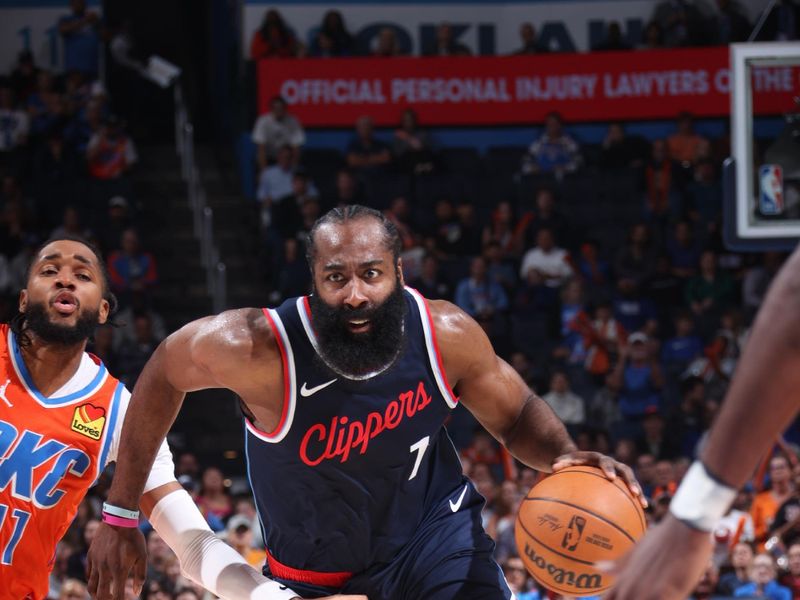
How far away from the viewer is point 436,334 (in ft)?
13.6

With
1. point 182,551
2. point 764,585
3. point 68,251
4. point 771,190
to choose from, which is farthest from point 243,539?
point 68,251

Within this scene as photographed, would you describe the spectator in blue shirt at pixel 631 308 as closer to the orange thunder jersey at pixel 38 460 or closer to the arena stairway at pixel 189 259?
the arena stairway at pixel 189 259

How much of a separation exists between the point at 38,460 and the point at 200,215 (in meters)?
9.74

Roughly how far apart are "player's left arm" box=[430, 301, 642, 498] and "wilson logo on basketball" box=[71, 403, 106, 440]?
1.27 metres

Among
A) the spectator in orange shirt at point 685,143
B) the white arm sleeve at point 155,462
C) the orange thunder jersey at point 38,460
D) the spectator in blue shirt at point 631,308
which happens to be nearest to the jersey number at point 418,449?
the white arm sleeve at point 155,462

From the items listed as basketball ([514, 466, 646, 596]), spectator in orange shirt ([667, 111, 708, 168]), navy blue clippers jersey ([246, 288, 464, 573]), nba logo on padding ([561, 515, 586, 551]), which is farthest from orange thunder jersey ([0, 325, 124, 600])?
spectator in orange shirt ([667, 111, 708, 168])

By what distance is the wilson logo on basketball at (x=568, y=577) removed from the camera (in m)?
3.84

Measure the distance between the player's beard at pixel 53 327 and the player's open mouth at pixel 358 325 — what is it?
3.61ft

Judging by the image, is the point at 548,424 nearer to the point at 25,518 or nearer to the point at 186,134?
the point at 25,518

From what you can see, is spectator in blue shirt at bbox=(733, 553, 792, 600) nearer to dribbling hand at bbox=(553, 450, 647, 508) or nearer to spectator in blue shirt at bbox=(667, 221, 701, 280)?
spectator in blue shirt at bbox=(667, 221, 701, 280)

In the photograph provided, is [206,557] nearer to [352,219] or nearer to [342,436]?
[342,436]

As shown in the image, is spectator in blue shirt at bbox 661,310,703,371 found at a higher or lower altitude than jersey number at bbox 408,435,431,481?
higher

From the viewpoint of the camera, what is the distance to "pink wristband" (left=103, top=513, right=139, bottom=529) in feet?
13.9

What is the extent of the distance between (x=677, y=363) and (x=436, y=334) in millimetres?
7854
